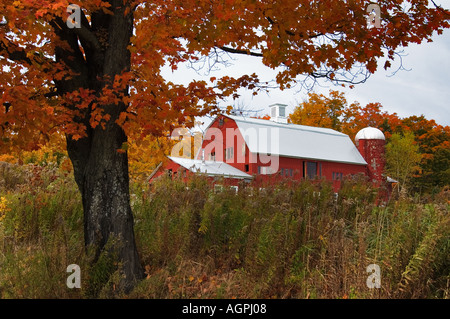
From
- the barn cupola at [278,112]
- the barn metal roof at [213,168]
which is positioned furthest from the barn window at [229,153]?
the barn cupola at [278,112]

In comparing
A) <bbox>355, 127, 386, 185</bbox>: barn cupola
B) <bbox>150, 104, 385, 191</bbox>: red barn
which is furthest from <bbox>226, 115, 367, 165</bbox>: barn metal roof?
<bbox>355, 127, 386, 185</bbox>: barn cupola

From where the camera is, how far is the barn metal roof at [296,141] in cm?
2945

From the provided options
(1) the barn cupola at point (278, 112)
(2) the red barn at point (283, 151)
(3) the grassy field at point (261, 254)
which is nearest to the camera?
(3) the grassy field at point (261, 254)

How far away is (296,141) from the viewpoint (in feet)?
103

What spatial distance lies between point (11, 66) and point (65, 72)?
0.90 m

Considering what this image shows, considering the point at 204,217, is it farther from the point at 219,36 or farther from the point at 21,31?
the point at 21,31

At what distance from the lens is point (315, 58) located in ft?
21.2

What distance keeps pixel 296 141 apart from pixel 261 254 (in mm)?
27063

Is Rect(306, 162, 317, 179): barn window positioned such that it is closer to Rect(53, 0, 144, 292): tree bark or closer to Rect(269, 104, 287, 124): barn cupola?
Rect(269, 104, 287, 124): barn cupola

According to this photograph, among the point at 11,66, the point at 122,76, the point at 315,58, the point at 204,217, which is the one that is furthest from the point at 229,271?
the point at 11,66

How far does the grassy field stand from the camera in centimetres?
471

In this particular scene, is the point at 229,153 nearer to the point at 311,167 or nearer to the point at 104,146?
the point at 311,167

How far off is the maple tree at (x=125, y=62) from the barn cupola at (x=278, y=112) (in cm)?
2936

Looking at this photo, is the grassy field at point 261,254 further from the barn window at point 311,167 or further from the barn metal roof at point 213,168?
the barn window at point 311,167
